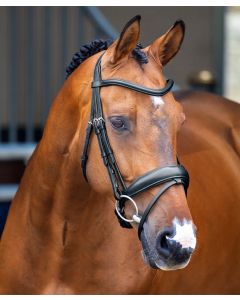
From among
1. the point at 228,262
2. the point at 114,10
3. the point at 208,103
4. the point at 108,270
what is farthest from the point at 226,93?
the point at 108,270

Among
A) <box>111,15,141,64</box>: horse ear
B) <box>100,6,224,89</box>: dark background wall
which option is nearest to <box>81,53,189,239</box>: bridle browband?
<box>111,15,141,64</box>: horse ear

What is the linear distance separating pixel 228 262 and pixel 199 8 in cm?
301

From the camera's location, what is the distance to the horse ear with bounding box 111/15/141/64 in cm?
337

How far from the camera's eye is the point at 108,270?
3.76m

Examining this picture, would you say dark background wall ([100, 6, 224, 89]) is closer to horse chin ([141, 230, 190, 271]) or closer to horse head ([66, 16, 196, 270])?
horse head ([66, 16, 196, 270])

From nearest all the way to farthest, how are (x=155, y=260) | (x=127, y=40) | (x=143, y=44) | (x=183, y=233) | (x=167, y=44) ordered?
1. (x=183, y=233)
2. (x=155, y=260)
3. (x=127, y=40)
4. (x=167, y=44)
5. (x=143, y=44)

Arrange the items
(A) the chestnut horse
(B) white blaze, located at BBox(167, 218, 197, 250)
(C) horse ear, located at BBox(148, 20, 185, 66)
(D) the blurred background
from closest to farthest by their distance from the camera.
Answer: (B) white blaze, located at BBox(167, 218, 197, 250) → (A) the chestnut horse → (C) horse ear, located at BBox(148, 20, 185, 66) → (D) the blurred background

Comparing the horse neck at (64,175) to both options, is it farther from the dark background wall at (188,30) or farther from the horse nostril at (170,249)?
the dark background wall at (188,30)

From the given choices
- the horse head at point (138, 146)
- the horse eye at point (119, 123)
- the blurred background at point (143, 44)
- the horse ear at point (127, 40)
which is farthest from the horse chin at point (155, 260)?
the blurred background at point (143, 44)

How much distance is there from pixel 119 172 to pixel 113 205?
14.9 inches

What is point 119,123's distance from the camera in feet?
11.0

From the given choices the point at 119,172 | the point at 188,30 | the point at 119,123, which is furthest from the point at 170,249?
the point at 188,30

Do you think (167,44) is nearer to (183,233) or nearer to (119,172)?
(119,172)
